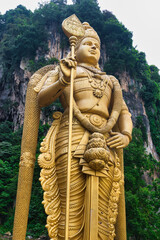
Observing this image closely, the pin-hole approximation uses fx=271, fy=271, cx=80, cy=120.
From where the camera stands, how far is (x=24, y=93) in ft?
77.7

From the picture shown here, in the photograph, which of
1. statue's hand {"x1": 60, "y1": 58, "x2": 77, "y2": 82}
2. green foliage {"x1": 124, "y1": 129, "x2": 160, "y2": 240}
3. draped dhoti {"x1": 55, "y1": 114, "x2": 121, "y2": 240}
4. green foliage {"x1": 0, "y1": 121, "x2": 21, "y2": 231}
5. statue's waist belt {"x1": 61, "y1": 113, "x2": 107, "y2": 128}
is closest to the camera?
draped dhoti {"x1": 55, "y1": 114, "x2": 121, "y2": 240}

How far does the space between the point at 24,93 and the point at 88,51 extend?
20046mm

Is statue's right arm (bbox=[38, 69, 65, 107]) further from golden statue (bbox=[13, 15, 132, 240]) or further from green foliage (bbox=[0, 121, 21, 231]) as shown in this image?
green foliage (bbox=[0, 121, 21, 231])

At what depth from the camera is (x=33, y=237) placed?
11.4 metres

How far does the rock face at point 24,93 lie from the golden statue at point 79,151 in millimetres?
18435

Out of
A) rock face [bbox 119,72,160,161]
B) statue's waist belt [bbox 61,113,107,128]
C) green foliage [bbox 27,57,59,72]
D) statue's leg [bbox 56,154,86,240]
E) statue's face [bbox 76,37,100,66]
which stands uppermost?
green foliage [bbox 27,57,59,72]

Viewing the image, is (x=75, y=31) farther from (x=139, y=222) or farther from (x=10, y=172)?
(x=10, y=172)

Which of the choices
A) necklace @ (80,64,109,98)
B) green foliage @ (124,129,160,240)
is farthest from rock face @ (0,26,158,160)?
necklace @ (80,64,109,98)

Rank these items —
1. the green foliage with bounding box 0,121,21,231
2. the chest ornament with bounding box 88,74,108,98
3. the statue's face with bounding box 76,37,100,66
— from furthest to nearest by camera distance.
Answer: the green foliage with bounding box 0,121,21,231 → the statue's face with bounding box 76,37,100,66 → the chest ornament with bounding box 88,74,108,98

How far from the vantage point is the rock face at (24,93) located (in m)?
23.2

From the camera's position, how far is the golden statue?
10.4ft

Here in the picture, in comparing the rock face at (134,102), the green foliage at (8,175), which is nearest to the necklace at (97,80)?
the green foliage at (8,175)

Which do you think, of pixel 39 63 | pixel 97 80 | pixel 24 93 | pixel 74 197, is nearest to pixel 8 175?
pixel 24 93

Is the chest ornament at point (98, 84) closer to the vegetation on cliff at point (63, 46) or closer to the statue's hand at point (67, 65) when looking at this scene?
the statue's hand at point (67, 65)
